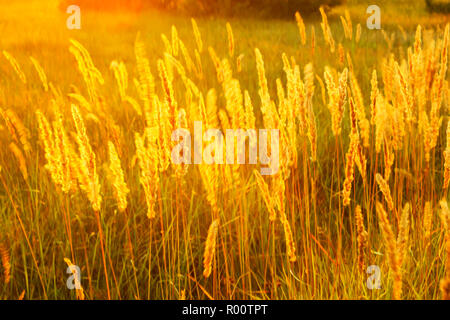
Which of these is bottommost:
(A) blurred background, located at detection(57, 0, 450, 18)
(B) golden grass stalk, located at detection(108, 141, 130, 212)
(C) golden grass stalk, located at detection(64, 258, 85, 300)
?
(C) golden grass stalk, located at detection(64, 258, 85, 300)

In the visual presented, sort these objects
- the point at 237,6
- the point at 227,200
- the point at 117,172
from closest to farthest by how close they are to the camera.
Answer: the point at 117,172, the point at 227,200, the point at 237,6

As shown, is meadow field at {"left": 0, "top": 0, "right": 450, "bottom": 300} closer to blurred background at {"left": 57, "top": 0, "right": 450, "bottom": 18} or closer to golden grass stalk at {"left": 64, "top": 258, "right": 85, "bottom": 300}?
golden grass stalk at {"left": 64, "top": 258, "right": 85, "bottom": 300}

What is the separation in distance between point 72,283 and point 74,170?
357 millimetres

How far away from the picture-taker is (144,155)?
3.61 ft

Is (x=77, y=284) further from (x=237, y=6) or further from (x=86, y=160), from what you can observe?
(x=237, y=6)

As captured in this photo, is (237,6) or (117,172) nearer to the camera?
(117,172)

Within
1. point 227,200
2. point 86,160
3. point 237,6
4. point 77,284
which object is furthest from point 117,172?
point 237,6

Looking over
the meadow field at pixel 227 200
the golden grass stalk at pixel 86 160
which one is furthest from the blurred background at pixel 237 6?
the golden grass stalk at pixel 86 160

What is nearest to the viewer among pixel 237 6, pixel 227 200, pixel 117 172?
pixel 117 172

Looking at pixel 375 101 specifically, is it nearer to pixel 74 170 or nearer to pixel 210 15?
pixel 74 170

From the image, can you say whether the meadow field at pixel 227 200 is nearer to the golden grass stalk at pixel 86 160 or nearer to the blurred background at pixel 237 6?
the golden grass stalk at pixel 86 160

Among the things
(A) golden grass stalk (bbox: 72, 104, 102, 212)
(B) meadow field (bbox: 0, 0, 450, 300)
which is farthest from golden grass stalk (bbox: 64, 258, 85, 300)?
(A) golden grass stalk (bbox: 72, 104, 102, 212)

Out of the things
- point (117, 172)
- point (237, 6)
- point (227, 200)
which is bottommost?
point (227, 200)
